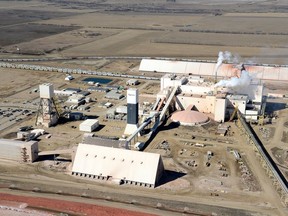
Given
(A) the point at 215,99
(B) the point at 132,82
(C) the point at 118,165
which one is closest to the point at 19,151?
(C) the point at 118,165

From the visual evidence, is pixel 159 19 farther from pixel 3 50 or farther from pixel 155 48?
pixel 3 50

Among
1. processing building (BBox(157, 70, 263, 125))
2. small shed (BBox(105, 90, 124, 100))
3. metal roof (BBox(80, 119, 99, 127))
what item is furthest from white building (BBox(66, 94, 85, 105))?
processing building (BBox(157, 70, 263, 125))

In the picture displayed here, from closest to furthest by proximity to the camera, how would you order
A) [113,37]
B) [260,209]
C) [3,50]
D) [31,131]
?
[260,209]
[31,131]
[3,50]
[113,37]

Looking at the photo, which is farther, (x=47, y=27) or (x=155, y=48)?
(x=47, y=27)

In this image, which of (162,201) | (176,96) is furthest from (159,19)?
(162,201)

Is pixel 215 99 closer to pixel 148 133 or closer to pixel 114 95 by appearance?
pixel 148 133

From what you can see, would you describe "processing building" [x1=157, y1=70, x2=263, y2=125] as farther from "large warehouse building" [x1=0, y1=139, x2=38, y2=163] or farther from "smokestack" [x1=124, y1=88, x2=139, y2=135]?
"large warehouse building" [x1=0, y1=139, x2=38, y2=163]
